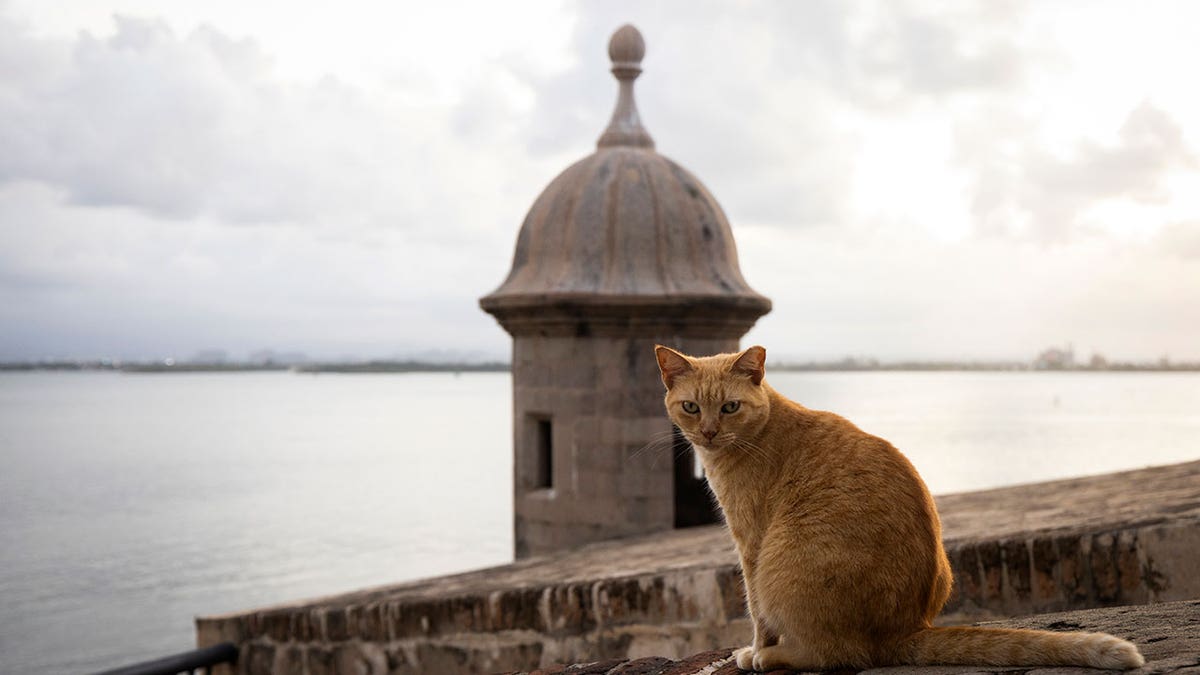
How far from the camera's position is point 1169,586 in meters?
3.67

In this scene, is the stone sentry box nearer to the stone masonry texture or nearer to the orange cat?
→ the stone masonry texture

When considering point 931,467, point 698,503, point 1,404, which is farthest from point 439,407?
point 698,503

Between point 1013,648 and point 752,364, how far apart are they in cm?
93

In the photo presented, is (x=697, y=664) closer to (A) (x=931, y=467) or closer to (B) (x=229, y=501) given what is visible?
(A) (x=931, y=467)

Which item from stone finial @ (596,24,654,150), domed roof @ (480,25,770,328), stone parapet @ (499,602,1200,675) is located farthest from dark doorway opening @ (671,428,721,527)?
stone parapet @ (499,602,1200,675)

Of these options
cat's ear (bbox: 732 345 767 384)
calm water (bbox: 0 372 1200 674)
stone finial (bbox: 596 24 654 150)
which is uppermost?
stone finial (bbox: 596 24 654 150)

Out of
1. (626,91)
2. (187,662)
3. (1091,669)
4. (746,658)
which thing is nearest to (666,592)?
(746,658)

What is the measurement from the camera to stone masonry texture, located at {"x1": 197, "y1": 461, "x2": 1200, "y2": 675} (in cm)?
383

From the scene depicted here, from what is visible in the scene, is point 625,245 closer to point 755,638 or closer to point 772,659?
point 755,638

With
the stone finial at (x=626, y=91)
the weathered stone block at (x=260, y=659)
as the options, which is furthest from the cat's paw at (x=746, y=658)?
the stone finial at (x=626, y=91)

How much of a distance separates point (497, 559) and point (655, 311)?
33.4 metres

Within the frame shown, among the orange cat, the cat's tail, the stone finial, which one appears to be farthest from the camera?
the stone finial

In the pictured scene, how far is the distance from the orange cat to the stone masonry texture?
583mm

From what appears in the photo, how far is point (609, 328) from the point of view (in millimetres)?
8742
